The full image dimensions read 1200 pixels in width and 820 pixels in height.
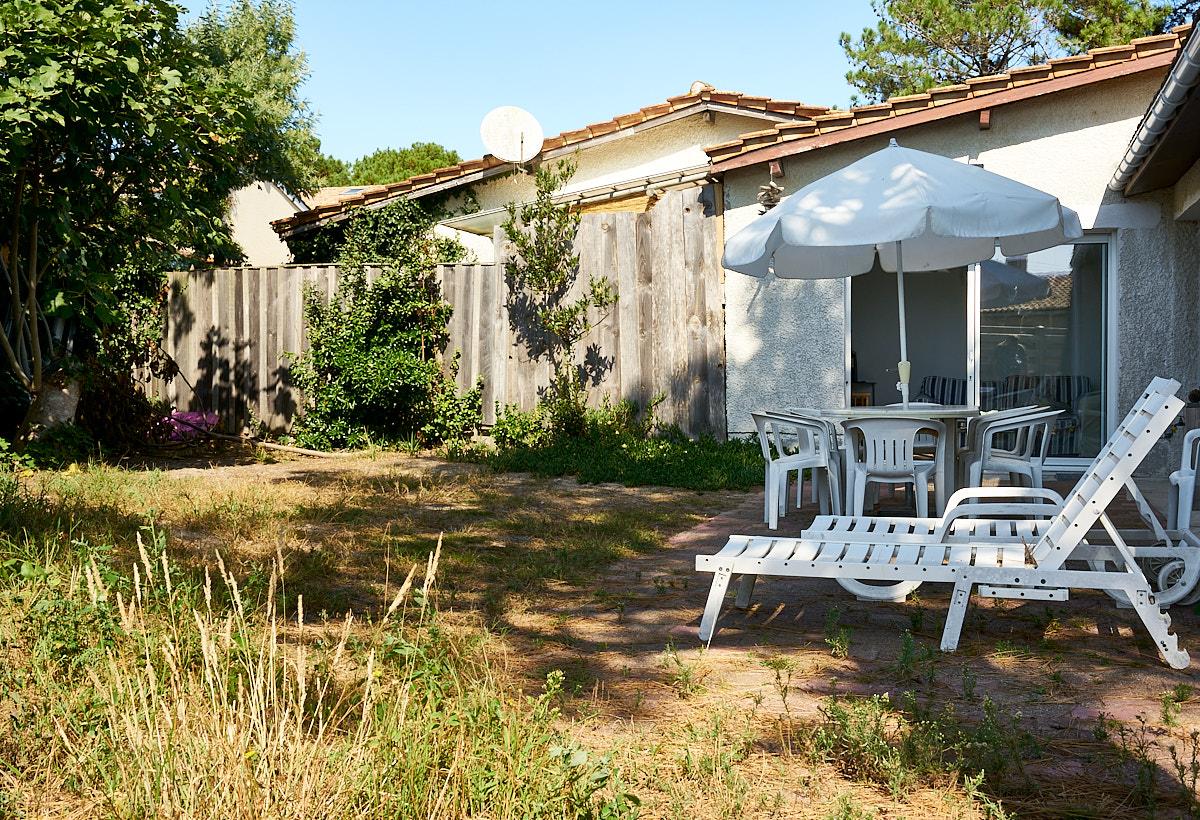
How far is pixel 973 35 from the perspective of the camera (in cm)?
2364

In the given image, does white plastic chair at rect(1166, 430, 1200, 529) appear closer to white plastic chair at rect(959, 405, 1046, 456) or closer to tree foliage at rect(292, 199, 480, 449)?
white plastic chair at rect(959, 405, 1046, 456)

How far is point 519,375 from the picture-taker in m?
11.1

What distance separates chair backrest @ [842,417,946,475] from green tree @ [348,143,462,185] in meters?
26.9

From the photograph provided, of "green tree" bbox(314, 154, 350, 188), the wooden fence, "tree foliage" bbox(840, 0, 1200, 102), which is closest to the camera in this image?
the wooden fence

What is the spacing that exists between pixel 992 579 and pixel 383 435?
27.3ft

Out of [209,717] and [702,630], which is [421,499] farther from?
[209,717]

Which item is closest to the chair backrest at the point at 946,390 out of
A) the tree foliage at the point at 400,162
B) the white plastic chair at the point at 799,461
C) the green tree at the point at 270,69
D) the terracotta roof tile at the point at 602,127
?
the white plastic chair at the point at 799,461

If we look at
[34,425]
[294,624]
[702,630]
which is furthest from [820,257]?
[34,425]

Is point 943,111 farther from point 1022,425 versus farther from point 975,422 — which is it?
point 1022,425

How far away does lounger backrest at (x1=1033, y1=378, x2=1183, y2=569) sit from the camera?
374 centimetres

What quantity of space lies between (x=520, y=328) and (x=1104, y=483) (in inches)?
309

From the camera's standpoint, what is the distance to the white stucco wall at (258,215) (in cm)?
2502

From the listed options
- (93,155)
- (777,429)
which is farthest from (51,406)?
(777,429)

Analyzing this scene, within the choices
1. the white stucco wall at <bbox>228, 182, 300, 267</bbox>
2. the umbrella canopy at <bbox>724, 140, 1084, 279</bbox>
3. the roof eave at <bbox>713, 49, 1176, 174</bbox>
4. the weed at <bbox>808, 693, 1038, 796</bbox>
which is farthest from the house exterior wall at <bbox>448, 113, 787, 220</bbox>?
the weed at <bbox>808, 693, 1038, 796</bbox>
